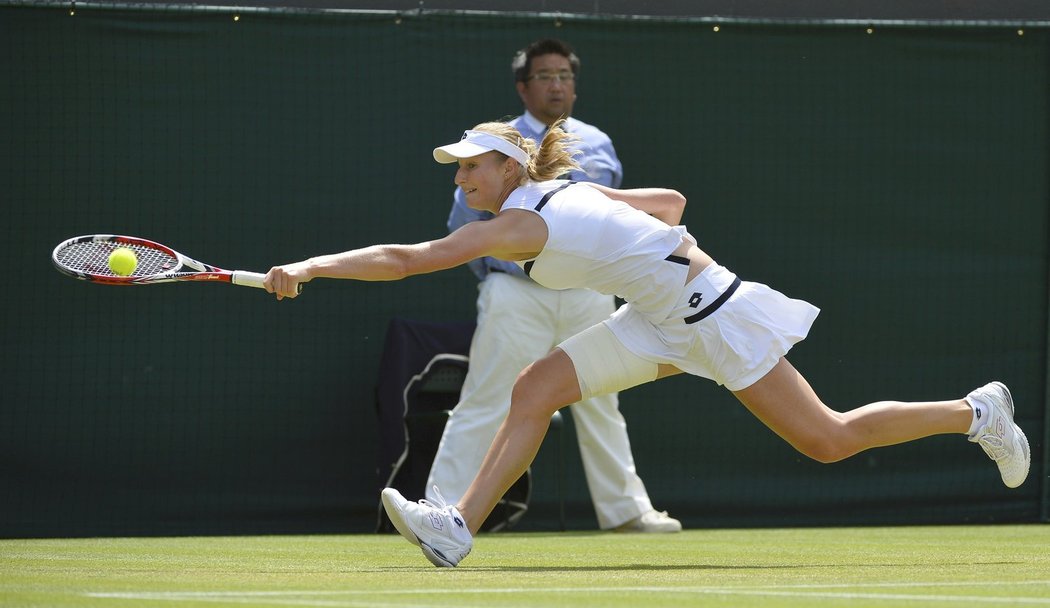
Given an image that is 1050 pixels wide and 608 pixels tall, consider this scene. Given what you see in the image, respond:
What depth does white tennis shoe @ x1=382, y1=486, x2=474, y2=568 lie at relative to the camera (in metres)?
4.95

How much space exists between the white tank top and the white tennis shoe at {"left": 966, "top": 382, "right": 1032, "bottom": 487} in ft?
3.80

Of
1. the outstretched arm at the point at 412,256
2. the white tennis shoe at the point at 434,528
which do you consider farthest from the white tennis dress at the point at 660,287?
the white tennis shoe at the point at 434,528

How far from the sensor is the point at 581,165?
7.21 meters

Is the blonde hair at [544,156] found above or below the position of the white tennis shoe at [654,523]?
above

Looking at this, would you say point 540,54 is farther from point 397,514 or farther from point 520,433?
point 397,514

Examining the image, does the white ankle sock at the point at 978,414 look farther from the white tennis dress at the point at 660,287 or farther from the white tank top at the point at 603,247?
the white tank top at the point at 603,247

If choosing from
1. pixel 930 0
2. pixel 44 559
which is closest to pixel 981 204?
pixel 930 0

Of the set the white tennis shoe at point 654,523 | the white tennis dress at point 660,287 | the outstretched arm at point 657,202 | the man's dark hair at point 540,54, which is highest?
the man's dark hair at point 540,54

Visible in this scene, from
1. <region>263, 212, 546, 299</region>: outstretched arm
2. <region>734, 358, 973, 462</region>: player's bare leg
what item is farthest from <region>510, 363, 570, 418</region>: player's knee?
<region>734, 358, 973, 462</region>: player's bare leg

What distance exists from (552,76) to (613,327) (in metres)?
2.36

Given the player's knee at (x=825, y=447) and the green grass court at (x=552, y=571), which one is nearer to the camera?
the green grass court at (x=552, y=571)

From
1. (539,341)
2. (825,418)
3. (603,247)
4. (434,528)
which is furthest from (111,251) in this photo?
(539,341)

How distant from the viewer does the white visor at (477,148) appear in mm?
5148

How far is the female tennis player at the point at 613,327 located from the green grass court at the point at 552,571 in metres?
0.36
